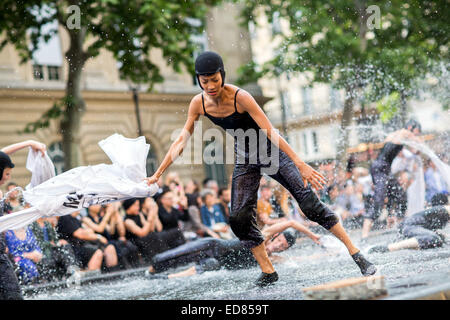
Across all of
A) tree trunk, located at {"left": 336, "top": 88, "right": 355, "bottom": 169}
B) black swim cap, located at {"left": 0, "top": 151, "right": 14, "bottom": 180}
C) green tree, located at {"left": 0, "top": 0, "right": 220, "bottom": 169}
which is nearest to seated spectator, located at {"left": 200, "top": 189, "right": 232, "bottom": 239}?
tree trunk, located at {"left": 336, "top": 88, "right": 355, "bottom": 169}

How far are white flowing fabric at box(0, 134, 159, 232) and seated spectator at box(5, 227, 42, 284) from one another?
1975 millimetres

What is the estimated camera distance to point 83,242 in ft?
26.9

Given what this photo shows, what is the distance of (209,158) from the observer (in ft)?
46.3

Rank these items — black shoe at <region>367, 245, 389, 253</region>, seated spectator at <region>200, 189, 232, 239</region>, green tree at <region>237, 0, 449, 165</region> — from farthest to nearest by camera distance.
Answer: green tree at <region>237, 0, 449, 165</region>, seated spectator at <region>200, 189, 232, 239</region>, black shoe at <region>367, 245, 389, 253</region>

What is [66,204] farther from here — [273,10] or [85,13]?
[273,10]

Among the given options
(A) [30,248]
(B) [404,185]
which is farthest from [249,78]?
(A) [30,248]

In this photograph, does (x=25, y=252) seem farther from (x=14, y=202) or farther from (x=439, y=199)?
(x=439, y=199)

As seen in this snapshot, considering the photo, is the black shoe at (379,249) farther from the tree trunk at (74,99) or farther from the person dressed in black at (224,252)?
the tree trunk at (74,99)

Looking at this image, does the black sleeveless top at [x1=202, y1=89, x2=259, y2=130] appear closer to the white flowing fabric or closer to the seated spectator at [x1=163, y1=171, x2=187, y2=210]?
the white flowing fabric

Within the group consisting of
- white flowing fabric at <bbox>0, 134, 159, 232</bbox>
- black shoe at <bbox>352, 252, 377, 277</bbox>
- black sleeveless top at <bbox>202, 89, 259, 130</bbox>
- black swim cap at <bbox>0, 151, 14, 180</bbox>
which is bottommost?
black shoe at <bbox>352, 252, 377, 277</bbox>

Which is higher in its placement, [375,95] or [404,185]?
[375,95]

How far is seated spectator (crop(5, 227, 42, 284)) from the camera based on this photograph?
718 centimetres

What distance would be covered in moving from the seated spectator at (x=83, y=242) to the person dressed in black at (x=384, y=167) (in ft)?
12.5
